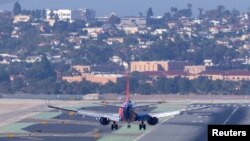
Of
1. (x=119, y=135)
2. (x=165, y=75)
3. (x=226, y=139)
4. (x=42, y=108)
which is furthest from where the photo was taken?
(x=165, y=75)

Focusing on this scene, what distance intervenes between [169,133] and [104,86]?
8233 cm

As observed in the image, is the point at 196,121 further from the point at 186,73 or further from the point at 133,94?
the point at 186,73

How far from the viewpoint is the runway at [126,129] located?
2982 inches

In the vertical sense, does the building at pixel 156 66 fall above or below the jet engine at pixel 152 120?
above

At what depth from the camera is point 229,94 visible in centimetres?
15200

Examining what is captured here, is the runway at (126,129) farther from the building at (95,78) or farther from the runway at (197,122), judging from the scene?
the building at (95,78)

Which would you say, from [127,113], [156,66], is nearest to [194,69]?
[156,66]

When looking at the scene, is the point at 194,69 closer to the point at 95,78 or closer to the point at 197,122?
the point at 95,78

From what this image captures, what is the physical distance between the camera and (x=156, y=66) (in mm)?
190750

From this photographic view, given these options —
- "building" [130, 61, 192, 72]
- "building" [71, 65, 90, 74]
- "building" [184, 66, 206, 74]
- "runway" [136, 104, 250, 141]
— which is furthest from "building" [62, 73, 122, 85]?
"runway" [136, 104, 250, 141]

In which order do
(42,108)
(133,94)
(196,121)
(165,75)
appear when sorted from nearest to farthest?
(196,121) → (42,108) → (133,94) → (165,75)

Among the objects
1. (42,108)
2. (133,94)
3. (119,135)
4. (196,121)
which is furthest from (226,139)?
(133,94)

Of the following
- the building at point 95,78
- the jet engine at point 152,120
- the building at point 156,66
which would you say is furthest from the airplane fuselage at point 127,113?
the building at point 156,66

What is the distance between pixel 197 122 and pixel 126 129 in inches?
368
